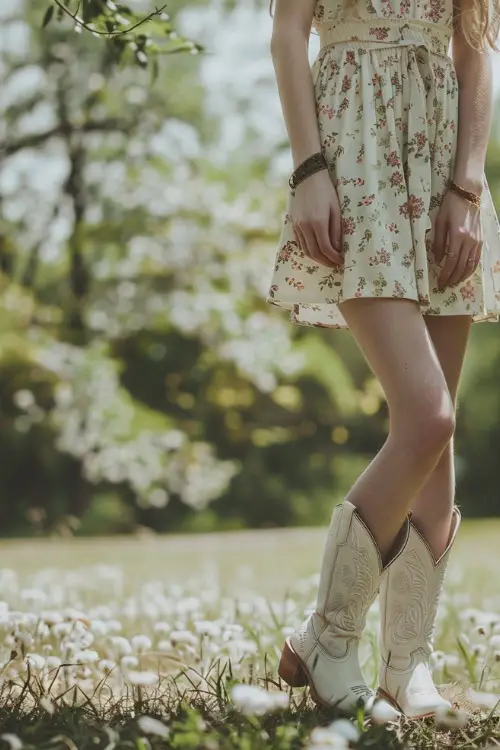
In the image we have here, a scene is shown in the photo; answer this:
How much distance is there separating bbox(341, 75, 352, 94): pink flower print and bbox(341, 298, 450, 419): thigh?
38 cm

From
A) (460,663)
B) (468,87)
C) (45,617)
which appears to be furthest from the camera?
(460,663)

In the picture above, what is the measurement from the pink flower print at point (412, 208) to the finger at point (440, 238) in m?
0.05

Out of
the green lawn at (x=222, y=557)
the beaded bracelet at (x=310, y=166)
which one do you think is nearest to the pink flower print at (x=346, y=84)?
the beaded bracelet at (x=310, y=166)

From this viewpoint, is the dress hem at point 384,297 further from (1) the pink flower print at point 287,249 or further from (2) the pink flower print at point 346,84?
(2) the pink flower print at point 346,84

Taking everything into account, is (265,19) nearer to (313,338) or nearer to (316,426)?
(313,338)

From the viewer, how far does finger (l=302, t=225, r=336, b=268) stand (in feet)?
5.35

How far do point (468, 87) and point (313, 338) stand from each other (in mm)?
9306

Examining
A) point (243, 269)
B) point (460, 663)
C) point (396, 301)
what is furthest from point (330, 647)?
point (243, 269)

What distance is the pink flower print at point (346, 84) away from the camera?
1697 millimetres

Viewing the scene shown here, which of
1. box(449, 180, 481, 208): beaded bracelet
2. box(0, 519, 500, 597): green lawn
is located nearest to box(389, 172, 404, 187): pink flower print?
box(449, 180, 481, 208): beaded bracelet

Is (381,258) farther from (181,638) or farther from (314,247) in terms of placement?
(181,638)

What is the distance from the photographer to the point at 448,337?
179cm

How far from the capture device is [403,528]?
167 centimetres

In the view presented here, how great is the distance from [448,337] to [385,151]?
36cm
